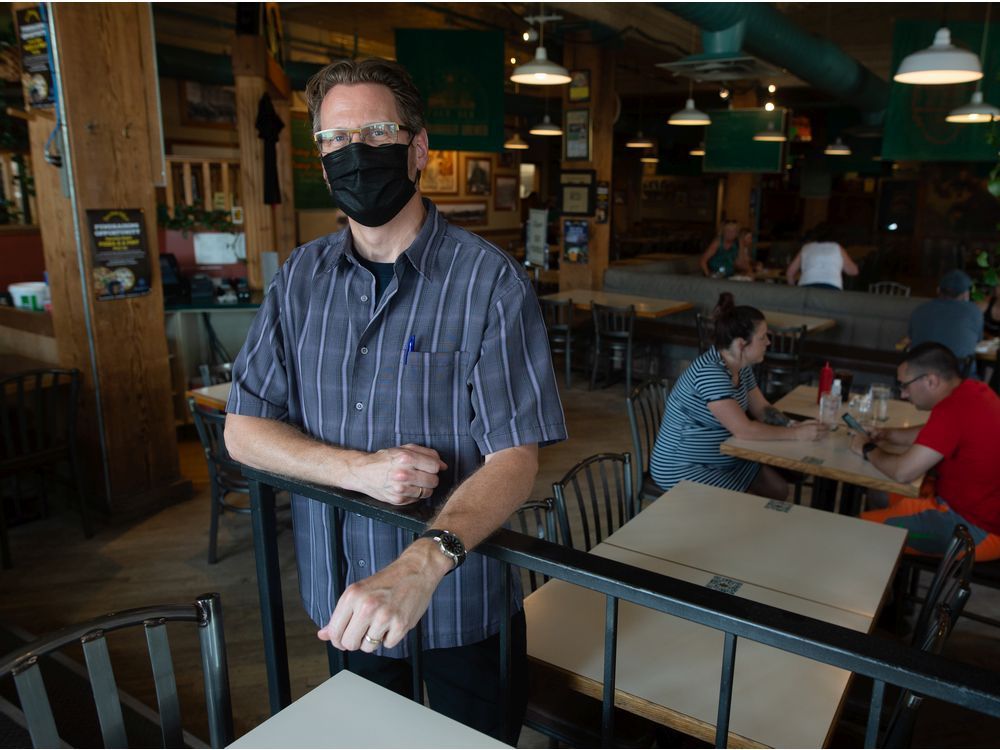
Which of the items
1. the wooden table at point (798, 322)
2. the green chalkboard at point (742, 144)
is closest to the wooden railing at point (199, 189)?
the wooden table at point (798, 322)

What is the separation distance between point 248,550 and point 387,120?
315 cm

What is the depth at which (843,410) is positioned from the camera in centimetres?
383

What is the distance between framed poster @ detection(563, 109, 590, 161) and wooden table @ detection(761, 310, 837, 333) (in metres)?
2.98

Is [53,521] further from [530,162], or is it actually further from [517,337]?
[530,162]

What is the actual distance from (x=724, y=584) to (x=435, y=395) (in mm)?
1086

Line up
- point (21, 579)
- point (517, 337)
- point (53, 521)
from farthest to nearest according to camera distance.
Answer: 1. point (53, 521)
2. point (21, 579)
3. point (517, 337)

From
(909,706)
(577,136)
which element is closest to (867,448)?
(909,706)

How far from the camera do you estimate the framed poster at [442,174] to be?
12750 millimetres

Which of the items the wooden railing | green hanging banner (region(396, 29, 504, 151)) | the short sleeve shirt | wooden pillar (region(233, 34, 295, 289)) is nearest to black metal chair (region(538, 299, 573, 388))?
green hanging banner (region(396, 29, 504, 151))

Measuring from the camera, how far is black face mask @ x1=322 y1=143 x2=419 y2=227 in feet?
4.86

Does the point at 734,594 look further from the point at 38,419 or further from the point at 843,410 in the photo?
the point at 38,419

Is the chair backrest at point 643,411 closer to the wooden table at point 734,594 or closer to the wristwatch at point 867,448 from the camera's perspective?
the wooden table at point 734,594

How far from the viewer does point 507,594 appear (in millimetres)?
1283

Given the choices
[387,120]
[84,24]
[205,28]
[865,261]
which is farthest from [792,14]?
[387,120]
